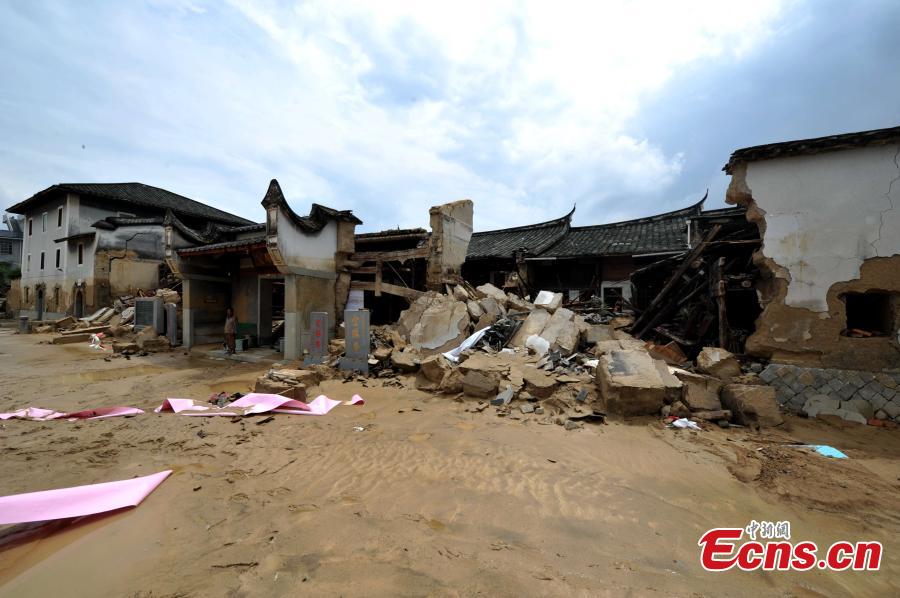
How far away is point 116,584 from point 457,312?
300 inches

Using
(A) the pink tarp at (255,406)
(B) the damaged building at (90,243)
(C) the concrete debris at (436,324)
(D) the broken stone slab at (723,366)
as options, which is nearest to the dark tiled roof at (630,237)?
(C) the concrete debris at (436,324)

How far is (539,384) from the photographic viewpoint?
6.07 meters

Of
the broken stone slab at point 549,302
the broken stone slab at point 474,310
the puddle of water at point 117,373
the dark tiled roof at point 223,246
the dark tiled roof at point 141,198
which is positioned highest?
the dark tiled roof at point 141,198

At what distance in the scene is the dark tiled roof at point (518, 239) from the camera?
53.1 ft

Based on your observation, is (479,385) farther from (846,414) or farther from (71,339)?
(71,339)

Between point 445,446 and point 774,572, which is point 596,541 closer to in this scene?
point 774,572

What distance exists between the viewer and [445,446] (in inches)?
177

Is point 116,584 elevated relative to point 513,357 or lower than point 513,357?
lower

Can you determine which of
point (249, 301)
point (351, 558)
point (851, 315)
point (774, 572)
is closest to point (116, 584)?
point (351, 558)

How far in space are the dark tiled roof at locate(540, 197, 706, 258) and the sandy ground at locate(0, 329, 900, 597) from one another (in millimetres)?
9214

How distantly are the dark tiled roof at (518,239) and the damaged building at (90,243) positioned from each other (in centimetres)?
1424

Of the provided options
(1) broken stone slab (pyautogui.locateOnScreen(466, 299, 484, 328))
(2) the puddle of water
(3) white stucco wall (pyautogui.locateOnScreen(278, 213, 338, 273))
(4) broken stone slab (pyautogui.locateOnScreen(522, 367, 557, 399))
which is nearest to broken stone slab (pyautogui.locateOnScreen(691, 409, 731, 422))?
(4) broken stone slab (pyautogui.locateOnScreen(522, 367, 557, 399))

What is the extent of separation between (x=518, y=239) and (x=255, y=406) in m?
15.3

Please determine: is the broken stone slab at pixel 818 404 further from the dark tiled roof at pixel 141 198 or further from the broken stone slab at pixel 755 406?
the dark tiled roof at pixel 141 198
